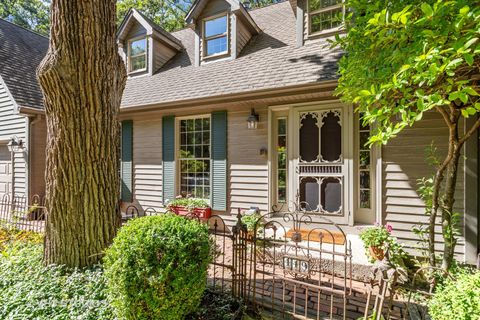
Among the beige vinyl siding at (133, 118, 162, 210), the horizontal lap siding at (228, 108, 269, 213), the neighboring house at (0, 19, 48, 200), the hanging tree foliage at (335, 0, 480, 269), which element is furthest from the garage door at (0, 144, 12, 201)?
the hanging tree foliage at (335, 0, 480, 269)

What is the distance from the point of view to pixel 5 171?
355 inches

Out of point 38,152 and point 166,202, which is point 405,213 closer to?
point 166,202

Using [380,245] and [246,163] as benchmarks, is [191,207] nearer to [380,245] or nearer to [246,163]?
[246,163]

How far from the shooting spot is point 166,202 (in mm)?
6957

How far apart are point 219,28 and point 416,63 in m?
5.91

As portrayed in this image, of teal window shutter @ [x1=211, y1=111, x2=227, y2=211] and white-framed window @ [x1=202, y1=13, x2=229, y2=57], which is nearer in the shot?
teal window shutter @ [x1=211, y1=111, x2=227, y2=211]

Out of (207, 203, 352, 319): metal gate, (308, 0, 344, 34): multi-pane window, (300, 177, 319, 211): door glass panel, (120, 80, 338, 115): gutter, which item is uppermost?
(308, 0, 344, 34): multi-pane window

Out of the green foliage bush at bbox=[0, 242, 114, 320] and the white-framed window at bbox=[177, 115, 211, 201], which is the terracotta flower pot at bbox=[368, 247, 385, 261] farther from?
the white-framed window at bbox=[177, 115, 211, 201]

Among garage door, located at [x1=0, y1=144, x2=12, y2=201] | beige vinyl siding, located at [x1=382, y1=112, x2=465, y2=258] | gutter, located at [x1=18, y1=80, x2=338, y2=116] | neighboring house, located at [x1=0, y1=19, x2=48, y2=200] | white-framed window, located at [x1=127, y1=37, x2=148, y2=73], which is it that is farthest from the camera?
garage door, located at [x1=0, y1=144, x2=12, y2=201]

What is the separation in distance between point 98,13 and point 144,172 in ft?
15.6

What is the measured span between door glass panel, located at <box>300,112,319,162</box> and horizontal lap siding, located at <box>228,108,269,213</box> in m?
0.77

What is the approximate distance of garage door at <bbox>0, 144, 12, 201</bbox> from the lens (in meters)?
8.84

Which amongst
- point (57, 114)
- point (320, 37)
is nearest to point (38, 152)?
point (57, 114)

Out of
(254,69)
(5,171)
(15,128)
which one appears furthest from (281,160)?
(5,171)
